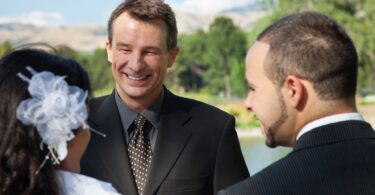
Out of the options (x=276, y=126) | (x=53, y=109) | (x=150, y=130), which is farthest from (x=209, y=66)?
(x=53, y=109)

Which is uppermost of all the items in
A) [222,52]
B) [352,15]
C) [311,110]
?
[311,110]

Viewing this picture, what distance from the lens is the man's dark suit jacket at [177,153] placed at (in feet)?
9.24

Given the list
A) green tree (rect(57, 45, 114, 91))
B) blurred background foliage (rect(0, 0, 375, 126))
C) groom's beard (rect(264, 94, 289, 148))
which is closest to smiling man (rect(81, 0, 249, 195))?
groom's beard (rect(264, 94, 289, 148))

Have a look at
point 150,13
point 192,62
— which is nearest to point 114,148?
point 150,13

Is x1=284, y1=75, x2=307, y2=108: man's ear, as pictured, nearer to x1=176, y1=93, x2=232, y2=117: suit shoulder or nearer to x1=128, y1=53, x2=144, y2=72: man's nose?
x1=128, y1=53, x2=144, y2=72: man's nose

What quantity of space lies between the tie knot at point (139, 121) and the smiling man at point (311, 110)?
3.40 feet

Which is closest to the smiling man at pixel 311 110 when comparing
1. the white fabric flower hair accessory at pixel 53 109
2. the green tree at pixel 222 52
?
the white fabric flower hair accessory at pixel 53 109

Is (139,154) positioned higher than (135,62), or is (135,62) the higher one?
(135,62)

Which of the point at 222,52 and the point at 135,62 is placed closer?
the point at 135,62

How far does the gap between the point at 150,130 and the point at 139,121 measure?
91 mm

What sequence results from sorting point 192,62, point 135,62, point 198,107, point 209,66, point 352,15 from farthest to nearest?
point 192,62
point 209,66
point 352,15
point 198,107
point 135,62

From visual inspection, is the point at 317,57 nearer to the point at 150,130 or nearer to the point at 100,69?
the point at 150,130

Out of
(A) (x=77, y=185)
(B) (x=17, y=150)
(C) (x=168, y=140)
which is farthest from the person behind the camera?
(C) (x=168, y=140)

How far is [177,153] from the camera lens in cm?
293
